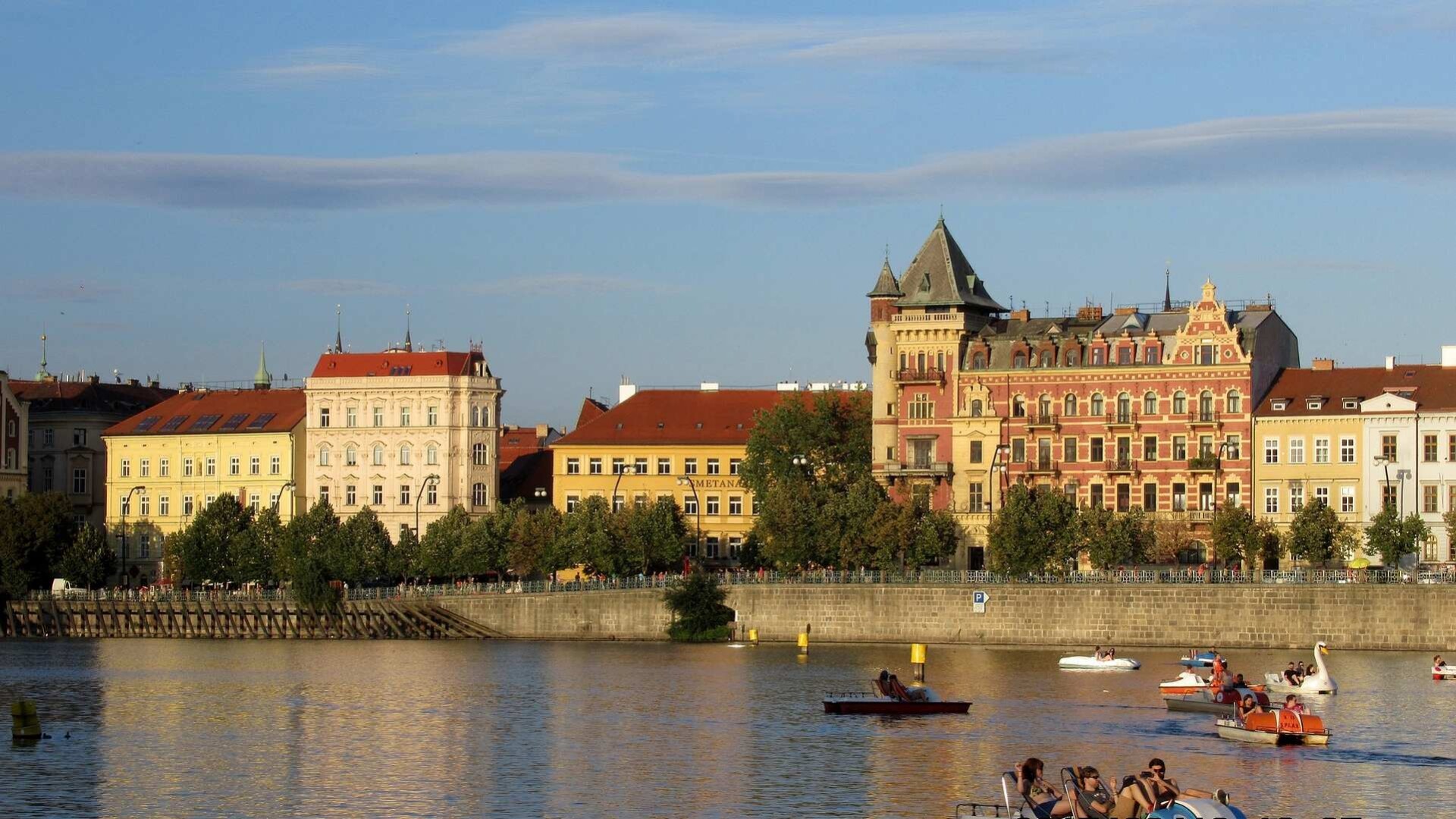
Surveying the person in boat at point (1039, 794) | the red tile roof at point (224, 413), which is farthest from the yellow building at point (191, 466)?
the person in boat at point (1039, 794)

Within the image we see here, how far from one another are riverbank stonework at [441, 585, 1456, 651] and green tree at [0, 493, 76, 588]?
29.2 metres

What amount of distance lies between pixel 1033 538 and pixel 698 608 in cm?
1743

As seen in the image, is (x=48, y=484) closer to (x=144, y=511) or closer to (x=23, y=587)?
(x=144, y=511)

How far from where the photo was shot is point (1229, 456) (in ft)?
434

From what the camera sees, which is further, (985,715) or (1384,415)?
(1384,415)

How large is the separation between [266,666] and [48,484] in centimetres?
6794

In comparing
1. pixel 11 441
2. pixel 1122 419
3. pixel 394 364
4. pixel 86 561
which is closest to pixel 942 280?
pixel 1122 419

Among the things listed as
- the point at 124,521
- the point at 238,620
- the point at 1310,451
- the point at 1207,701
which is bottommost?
the point at 1207,701

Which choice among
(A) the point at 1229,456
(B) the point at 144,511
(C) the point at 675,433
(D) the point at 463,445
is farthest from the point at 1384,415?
(B) the point at 144,511

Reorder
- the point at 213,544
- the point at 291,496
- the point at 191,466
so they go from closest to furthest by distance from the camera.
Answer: the point at 213,544 < the point at 291,496 < the point at 191,466

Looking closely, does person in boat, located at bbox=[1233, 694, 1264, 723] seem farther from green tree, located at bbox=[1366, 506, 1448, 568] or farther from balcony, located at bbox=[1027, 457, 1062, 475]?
balcony, located at bbox=[1027, 457, 1062, 475]

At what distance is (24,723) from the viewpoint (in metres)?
77.6

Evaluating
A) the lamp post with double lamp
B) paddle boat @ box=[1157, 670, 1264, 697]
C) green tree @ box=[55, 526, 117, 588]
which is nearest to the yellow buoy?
paddle boat @ box=[1157, 670, 1264, 697]

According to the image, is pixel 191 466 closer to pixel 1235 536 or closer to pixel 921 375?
pixel 921 375
